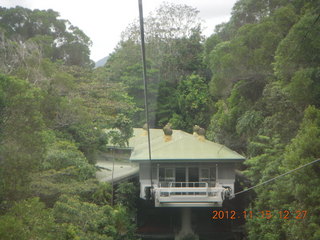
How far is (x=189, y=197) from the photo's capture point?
37.1 feet

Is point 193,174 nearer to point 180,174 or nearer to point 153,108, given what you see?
point 180,174

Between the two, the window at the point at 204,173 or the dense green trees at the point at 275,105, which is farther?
the window at the point at 204,173

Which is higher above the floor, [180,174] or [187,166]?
[187,166]

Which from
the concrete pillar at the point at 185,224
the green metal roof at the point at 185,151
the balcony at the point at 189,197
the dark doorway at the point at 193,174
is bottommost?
the concrete pillar at the point at 185,224

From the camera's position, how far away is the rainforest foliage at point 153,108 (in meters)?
Answer: 7.54

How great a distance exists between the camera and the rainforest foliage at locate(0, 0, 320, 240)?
7539 millimetres

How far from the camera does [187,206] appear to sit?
11336 millimetres

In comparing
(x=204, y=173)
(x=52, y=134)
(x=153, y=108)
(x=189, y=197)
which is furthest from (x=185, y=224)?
(x=52, y=134)

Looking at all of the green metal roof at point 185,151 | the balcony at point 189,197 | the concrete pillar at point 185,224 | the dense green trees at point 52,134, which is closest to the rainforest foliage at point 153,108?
the dense green trees at point 52,134
